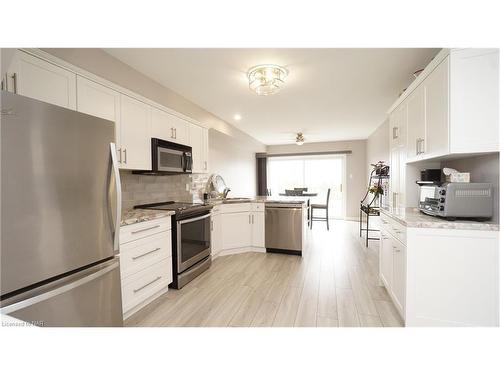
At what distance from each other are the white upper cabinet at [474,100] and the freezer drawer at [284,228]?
225 centimetres

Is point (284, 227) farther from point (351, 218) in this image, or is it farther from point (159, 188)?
point (351, 218)

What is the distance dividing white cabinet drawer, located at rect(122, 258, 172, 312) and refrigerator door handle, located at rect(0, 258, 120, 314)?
531 mm

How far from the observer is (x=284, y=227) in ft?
11.9

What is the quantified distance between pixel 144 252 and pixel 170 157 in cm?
118

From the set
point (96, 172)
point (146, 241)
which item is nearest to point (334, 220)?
point (146, 241)

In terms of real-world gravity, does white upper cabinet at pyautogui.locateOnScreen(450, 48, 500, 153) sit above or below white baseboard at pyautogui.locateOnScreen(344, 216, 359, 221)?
above

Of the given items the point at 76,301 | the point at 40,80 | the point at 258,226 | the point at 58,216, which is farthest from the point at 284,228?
the point at 40,80

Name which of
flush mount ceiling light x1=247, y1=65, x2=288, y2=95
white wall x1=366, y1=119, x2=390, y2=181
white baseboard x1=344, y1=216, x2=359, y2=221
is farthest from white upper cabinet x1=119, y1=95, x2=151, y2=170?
white baseboard x1=344, y1=216, x2=359, y2=221

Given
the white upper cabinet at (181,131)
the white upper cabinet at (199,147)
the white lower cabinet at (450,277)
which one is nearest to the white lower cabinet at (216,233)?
the white upper cabinet at (199,147)

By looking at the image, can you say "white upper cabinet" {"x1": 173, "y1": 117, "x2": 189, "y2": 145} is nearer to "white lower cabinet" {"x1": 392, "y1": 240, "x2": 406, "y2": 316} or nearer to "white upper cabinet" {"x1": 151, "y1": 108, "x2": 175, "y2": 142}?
"white upper cabinet" {"x1": 151, "y1": 108, "x2": 175, "y2": 142}

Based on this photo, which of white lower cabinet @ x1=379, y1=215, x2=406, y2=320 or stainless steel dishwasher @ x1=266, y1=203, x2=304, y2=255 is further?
stainless steel dishwasher @ x1=266, y1=203, x2=304, y2=255

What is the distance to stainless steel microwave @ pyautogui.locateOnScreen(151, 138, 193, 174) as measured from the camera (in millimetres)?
2525
